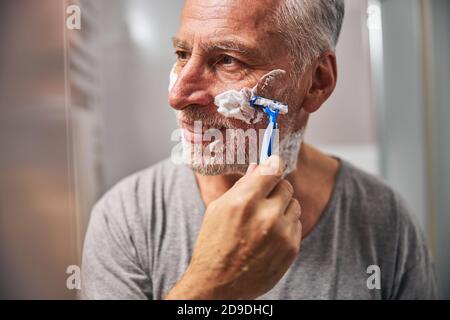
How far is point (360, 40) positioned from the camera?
0.92m

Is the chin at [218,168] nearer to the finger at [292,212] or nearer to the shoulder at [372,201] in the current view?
the finger at [292,212]

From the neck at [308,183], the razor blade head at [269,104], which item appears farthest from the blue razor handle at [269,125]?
the neck at [308,183]

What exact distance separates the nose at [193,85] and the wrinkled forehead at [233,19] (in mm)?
48

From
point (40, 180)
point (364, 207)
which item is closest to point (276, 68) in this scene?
point (364, 207)

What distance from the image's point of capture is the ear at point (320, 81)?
0.80 meters

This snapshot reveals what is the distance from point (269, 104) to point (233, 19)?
0.14 metres

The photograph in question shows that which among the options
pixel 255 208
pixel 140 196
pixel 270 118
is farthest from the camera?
pixel 140 196

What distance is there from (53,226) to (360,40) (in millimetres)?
696

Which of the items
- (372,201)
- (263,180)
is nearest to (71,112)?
(263,180)

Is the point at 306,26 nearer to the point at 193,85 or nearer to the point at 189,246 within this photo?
the point at 193,85

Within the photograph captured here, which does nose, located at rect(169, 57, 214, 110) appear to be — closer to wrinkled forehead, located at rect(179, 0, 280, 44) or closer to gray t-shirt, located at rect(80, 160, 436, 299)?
wrinkled forehead, located at rect(179, 0, 280, 44)

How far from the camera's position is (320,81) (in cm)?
82

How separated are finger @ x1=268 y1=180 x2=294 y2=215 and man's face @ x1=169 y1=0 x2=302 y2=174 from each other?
117 millimetres
